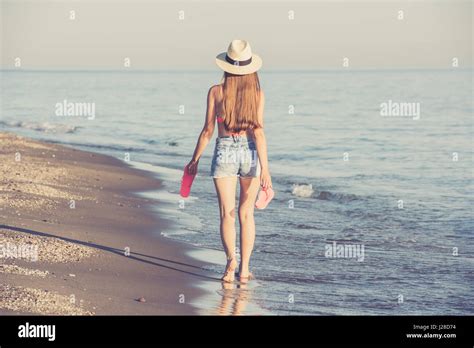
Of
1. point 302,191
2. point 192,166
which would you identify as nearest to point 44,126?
point 302,191

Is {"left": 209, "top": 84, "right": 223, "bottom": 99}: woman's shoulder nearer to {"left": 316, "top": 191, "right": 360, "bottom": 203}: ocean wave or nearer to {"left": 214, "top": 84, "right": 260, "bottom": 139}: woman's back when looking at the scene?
{"left": 214, "top": 84, "right": 260, "bottom": 139}: woman's back

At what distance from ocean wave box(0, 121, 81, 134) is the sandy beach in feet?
53.1

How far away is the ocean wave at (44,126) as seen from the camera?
3183 cm

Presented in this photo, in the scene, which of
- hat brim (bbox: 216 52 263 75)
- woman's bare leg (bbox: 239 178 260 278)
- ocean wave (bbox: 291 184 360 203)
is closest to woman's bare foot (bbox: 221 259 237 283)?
woman's bare leg (bbox: 239 178 260 278)

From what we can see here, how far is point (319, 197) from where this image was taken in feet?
52.6

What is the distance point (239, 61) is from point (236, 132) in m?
0.62

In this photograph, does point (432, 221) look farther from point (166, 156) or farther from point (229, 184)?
point (166, 156)

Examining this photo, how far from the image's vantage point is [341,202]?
15445 millimetres

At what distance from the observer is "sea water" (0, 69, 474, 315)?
8859 mm

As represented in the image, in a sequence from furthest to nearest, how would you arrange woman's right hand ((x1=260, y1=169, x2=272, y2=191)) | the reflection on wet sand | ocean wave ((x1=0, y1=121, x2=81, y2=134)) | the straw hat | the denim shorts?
ocean wave ((x1=0, y1=121, x2=81, y2=134)) < woman's right hand ((x1=260, y1=169, x2=272, y2=191)) < the denim shorts < the straw hat < the reflection on wet sand

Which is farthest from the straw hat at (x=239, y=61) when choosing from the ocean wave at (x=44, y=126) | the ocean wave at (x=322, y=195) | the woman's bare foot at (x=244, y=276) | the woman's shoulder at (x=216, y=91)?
the ocean wave at (x=44, y=126)

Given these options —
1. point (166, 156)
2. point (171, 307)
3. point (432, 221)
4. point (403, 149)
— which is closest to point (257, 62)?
point (171, 307)
